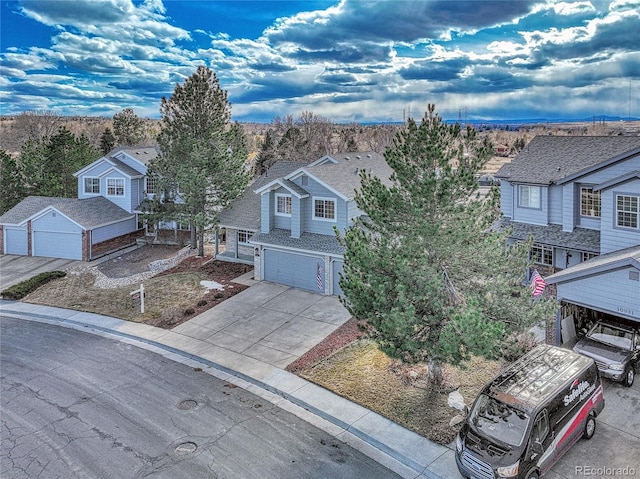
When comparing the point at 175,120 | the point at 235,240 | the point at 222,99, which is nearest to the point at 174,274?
the point at 235,240

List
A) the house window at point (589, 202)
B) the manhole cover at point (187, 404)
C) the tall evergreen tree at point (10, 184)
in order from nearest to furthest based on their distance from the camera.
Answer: the manhole cover at point (187, 404)
the house window at point (589, 202)
the tall evergreen tree at point (10, 184)

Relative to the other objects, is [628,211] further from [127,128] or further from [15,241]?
[127,128]

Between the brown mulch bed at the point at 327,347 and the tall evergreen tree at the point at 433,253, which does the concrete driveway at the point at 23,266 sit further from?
the tall evergreen tree at the point at 433,253

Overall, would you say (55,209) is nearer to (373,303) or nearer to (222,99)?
(222,99)

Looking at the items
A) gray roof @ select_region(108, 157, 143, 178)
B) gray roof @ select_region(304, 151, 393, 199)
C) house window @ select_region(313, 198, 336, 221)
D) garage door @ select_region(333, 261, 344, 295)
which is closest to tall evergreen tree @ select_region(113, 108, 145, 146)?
gray roof @ select_region(108, 157, 143, 178)

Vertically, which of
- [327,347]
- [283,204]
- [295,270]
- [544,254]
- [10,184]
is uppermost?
[10,184]

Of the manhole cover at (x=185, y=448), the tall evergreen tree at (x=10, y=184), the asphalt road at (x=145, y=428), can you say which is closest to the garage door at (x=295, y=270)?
the asphalt road at (x=145, y=428)

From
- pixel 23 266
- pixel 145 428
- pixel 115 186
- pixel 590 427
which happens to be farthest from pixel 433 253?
pixel 115 186
